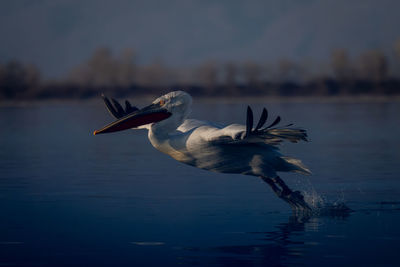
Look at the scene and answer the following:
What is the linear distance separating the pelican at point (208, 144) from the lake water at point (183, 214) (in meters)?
0.57

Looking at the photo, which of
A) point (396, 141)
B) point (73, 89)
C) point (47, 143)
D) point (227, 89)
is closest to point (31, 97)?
point (73, 89)

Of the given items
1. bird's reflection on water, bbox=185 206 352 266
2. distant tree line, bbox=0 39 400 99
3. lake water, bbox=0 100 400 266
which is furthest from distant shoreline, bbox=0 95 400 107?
bird's reflection on water, bbox=185 206 352 266

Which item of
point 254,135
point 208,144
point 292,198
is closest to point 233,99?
point 292,198

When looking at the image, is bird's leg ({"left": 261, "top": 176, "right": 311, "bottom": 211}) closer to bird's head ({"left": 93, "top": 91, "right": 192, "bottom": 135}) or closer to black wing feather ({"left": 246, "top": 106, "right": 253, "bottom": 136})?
bird's head ({"left": 93, "top": 91, "right": 192, "bottom": 135})

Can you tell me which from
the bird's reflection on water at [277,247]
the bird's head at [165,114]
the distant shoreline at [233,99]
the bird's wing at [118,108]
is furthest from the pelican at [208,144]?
the distant shoreline at [233,99]

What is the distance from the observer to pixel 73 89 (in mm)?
54000

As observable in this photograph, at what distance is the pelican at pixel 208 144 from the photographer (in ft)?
26.9

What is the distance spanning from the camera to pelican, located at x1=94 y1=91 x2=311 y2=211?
8.20 m

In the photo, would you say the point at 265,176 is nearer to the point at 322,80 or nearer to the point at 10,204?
the point at 10,204

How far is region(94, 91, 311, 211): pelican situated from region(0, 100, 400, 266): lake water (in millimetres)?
566

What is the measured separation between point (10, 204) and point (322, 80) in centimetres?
5025

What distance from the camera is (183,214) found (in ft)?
29.0

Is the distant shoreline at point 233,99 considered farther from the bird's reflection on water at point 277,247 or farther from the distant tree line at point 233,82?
the bird's reflection on water at point 277,247

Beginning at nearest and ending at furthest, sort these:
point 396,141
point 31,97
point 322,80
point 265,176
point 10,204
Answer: point 265,176, point 10,204, point 396,141, point 31,97, point 322,80
